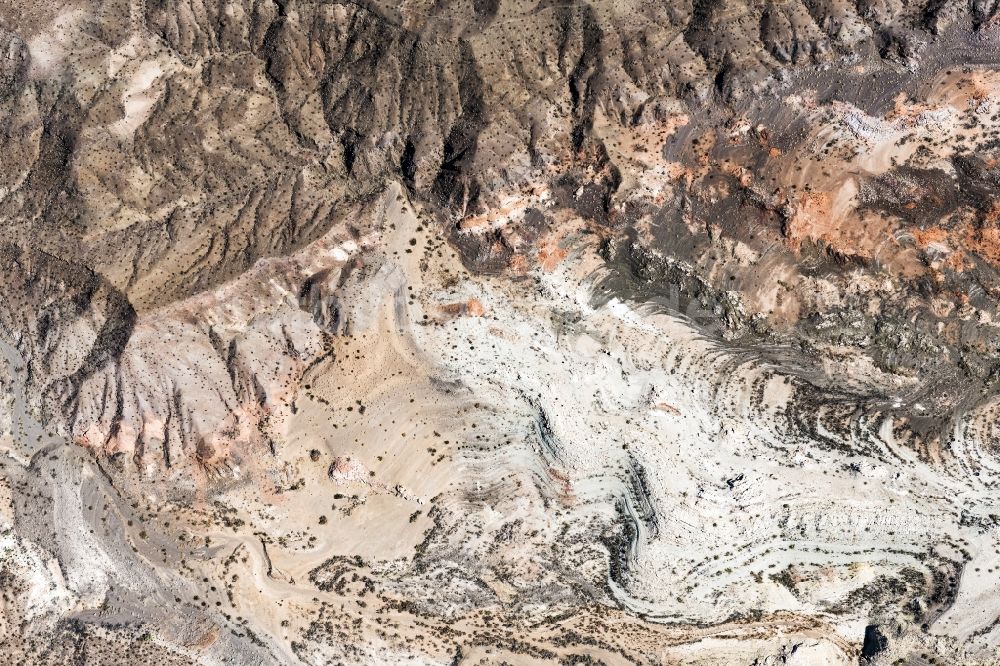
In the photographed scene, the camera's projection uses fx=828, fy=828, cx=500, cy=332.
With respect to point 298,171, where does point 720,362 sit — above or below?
below

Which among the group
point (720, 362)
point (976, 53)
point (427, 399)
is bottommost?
point (427, 399)

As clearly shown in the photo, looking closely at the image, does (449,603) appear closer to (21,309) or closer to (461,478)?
(461,478)

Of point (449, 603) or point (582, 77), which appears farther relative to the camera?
point (582, 77)

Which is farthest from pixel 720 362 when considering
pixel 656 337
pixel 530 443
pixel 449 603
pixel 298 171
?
pixel 298 171

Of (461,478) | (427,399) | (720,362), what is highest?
(720,362)

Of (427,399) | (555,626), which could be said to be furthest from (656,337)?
(555,626)

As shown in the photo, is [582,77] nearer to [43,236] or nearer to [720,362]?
Result: [720,362]
